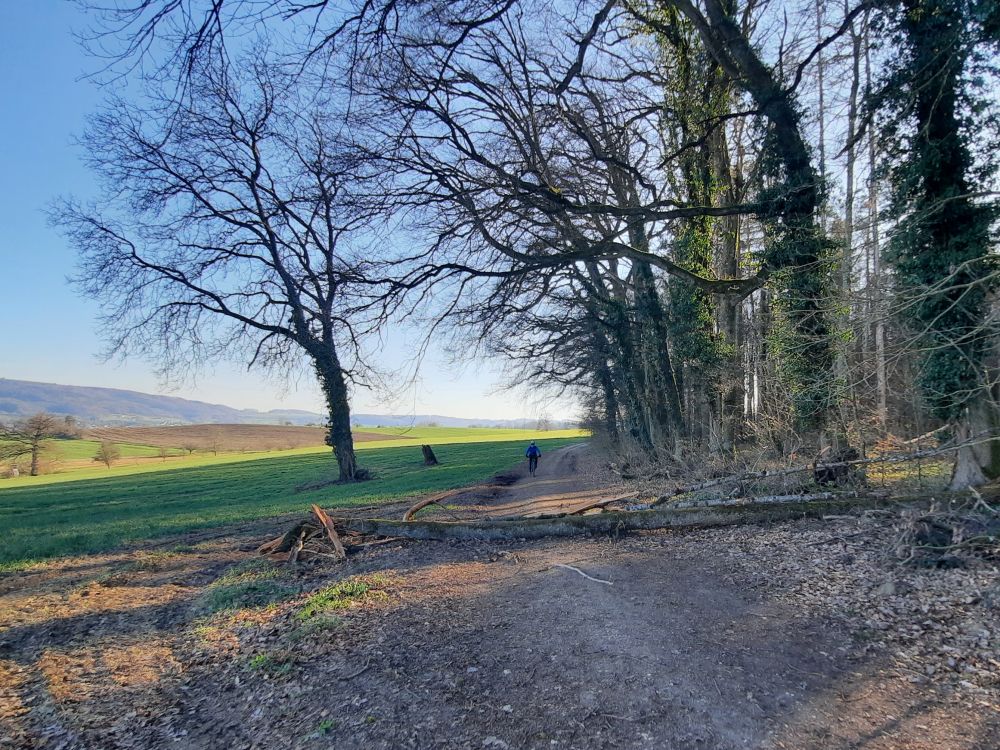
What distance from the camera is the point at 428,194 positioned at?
11078 millimetres

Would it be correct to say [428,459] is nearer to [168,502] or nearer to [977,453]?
[168,502]

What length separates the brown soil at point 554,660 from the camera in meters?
3.29

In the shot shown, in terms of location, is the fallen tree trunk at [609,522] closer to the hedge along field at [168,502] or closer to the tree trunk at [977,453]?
the tree trunk at [977,453]

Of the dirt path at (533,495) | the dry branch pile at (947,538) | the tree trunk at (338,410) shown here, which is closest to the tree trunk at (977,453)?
the dry branch pile at (947,538)

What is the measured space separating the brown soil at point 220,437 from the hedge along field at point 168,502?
35.7m

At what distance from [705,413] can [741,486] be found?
30.8 ft

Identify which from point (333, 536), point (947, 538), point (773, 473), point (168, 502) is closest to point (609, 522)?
point (773, 473)

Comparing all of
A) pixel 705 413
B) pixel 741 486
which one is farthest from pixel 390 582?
pixel 705 413

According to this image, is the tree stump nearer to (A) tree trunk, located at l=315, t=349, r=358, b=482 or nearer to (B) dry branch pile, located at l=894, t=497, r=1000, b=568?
(A) tree trunk, located at l=315, t=349, r=358, b=482

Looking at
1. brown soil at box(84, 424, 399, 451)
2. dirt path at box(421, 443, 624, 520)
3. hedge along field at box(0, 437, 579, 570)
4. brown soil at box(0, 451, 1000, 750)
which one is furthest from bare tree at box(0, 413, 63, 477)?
brown soil at box(0, 451, 1000, 750)

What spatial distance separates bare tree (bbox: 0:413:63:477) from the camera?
132 feet

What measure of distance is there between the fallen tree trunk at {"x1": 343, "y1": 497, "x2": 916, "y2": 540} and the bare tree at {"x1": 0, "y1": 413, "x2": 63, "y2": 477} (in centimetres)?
4720

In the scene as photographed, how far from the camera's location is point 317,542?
8250mm

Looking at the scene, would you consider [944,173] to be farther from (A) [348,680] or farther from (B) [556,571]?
(A) [348,680]
